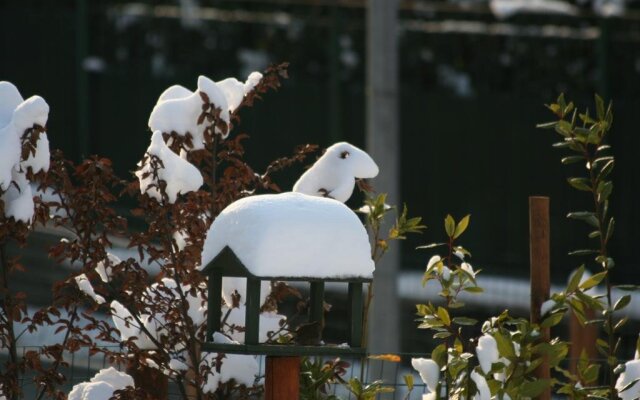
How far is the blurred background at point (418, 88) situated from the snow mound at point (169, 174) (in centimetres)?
453

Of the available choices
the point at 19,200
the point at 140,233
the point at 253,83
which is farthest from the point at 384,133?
the point at 19,200

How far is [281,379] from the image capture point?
353 centimetres

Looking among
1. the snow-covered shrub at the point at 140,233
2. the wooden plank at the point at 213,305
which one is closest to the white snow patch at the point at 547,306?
the snow-covered shrub at the point at 140,233

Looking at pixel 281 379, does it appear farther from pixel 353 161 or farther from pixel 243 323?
pixel 353 161

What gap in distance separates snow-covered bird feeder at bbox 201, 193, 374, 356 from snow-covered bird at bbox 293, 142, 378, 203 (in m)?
0.81

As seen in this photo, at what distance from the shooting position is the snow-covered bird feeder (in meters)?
3.47

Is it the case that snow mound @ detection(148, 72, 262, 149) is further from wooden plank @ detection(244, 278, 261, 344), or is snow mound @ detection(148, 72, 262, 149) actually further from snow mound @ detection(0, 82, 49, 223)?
wooden plank @ detection(244, 278, 261, 344)

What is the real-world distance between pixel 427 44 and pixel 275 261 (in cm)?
669

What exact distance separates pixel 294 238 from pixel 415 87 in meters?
6.96

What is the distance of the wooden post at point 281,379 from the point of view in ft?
11.6

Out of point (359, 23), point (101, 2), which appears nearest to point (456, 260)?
point (359, 23)

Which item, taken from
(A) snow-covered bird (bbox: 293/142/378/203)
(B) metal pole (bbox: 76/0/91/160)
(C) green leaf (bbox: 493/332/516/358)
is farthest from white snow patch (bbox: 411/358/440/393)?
(B) metal pole (bbox: 76/0/91/160)

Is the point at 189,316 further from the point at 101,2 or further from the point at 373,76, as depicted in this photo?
the point at 101,2

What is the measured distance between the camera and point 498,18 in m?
9.55
